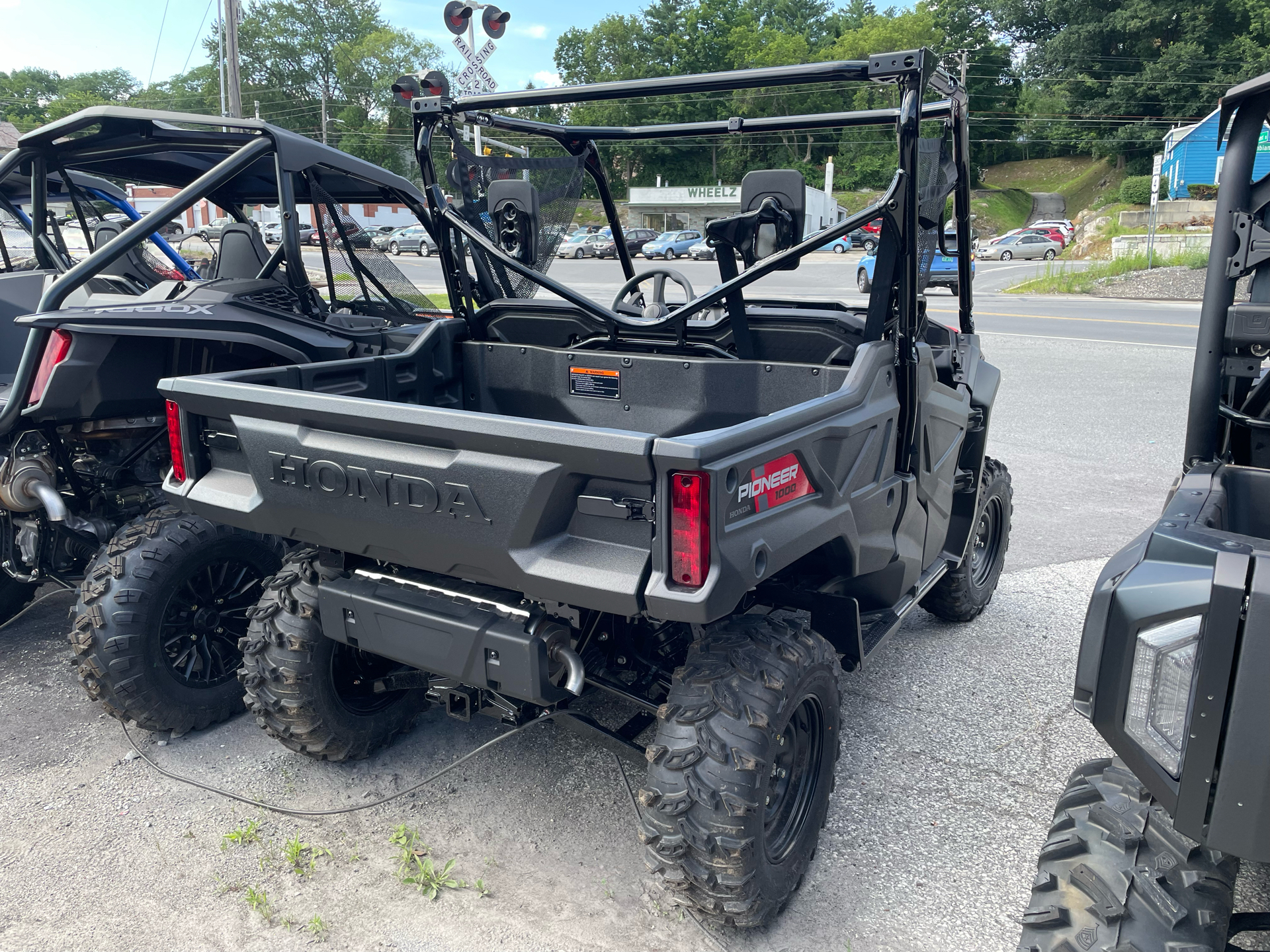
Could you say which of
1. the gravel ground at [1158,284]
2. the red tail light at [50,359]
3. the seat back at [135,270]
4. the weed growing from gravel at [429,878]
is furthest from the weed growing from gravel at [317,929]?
the gravel ground at [1158,284]

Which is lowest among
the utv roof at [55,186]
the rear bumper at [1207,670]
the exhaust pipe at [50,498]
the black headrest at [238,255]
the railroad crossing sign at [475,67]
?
the exhaust pipe at [50,498]

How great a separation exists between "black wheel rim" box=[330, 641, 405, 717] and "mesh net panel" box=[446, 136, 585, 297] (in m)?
1.55

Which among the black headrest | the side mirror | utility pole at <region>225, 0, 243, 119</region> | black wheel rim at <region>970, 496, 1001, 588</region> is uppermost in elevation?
utility pole at <region>225, 0, 243, 119</region>

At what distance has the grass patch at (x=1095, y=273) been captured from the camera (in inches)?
982

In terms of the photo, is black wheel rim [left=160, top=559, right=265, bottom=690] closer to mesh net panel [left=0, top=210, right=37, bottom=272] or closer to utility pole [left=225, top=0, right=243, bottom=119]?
mesh net panel [left=0, top=210, right=37, bottom=272]

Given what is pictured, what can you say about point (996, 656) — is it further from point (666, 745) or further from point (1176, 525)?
point (1176, 525)

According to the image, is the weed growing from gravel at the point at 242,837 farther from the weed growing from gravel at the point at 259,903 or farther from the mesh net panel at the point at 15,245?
the mesh net panel at the point at 15,245

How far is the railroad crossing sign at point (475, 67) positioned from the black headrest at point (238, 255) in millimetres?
5405

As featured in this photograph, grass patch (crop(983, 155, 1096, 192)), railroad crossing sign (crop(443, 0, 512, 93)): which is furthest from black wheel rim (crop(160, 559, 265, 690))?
grass patch (crop(983, 155, 1096, 192))

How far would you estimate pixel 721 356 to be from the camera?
11.4 ft

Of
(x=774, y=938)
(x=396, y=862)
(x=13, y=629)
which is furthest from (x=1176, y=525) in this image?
(x=13, y=629)

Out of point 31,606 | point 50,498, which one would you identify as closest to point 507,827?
point 50,498

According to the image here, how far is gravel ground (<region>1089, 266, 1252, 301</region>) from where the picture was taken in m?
22.5

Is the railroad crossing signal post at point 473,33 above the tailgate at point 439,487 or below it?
above
